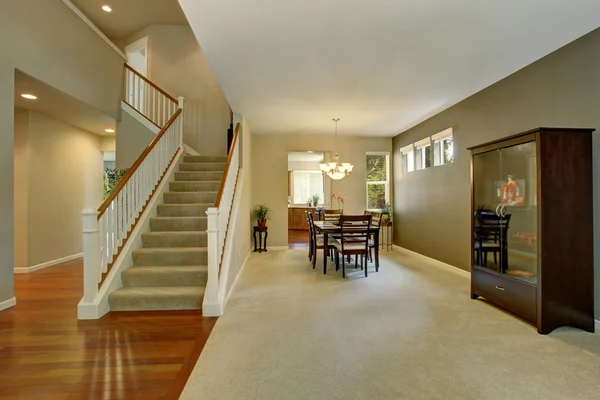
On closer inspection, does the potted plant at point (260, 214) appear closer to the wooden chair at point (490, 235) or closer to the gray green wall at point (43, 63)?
the gray green wall at point (43, 63)

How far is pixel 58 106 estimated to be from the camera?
194 inches

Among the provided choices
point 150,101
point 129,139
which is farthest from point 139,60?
point 129,139

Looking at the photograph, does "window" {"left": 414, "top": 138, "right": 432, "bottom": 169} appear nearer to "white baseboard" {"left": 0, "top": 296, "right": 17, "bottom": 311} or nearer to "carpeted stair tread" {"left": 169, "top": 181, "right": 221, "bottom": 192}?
"carpeted stair tread" {"left": 169, "top": 181, "right": 221, "bottom": 192}

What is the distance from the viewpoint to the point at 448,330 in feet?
8.94

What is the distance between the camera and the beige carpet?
1888 mm

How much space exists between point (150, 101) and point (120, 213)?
3.68 m

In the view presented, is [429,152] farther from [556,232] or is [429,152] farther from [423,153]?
[556,232]

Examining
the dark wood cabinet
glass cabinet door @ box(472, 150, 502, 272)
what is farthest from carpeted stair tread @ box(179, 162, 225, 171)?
the dark wood cabinet

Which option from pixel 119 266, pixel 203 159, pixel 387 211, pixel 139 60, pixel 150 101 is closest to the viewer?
pixel 119 266

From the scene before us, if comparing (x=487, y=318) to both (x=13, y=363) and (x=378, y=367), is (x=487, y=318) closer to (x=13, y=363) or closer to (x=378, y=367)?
(x=378, y=367)

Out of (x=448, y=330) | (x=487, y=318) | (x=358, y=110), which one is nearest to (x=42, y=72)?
(x=358, y=110)

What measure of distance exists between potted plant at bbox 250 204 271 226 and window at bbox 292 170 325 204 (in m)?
5.30

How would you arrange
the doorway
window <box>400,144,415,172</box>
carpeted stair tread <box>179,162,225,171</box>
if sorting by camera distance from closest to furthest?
carpeted stair tread <box>179,162,225,171</box> → the doorway → window <box>400,144,415,172</box>

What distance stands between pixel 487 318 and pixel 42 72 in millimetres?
5910
